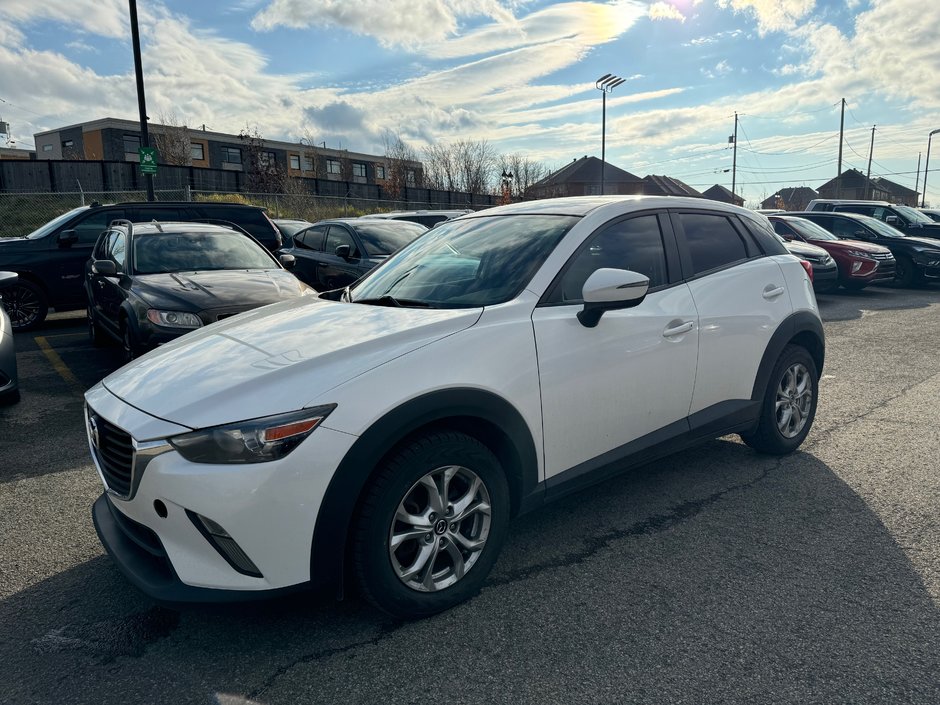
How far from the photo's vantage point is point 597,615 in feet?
8.93

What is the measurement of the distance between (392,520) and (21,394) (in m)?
5.53

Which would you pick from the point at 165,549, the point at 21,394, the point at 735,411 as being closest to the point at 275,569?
the point at 165,549

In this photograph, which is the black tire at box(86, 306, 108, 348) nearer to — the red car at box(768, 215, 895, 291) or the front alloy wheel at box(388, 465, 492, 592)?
the front alloy wheel at box(388, 465, 492, 592)

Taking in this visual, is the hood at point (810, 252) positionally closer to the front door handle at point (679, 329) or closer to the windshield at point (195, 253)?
the windshield at point (195, 253)

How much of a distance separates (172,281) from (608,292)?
4.92 meters

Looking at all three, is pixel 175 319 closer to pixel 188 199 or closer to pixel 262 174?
pixel 188 199

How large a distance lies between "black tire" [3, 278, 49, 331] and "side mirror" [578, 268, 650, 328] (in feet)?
31.3

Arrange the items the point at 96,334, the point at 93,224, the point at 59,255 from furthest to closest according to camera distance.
Answer: the point at 93,224, the point at 59,255, the point at 96,334

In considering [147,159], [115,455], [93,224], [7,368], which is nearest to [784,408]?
[115,455]

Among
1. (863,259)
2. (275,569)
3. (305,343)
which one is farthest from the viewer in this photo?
(863,259)

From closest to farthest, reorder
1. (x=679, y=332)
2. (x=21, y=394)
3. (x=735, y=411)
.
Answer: (x=679, y=332) < (x=735, y=411) < (x=21, y=394)

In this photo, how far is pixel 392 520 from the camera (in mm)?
2504

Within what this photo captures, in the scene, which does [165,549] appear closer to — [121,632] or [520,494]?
[121,632]

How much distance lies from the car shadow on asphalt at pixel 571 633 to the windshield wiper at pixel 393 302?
1275mm
